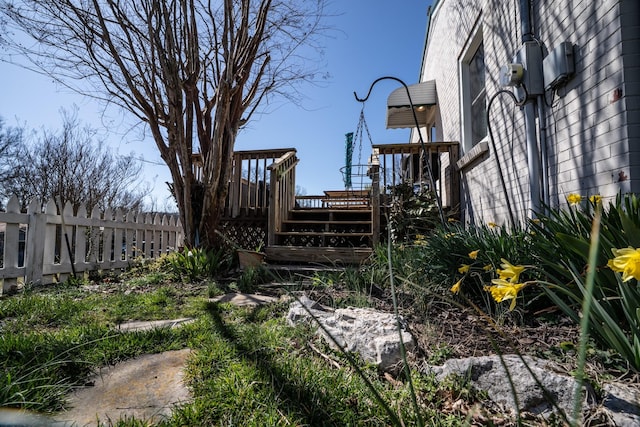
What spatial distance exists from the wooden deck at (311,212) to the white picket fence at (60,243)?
152 centimetres

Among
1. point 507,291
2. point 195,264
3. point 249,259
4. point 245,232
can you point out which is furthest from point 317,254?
point 507,291

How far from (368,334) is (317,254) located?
288cm

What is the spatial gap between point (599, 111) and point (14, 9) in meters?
6.53

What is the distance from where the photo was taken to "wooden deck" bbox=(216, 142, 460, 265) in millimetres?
4555

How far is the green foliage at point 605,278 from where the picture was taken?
1100 mm

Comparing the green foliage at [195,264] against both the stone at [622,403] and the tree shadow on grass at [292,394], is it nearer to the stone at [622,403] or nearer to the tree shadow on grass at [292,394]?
the tree shadow on grass at [292,394]

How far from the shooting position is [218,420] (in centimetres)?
110

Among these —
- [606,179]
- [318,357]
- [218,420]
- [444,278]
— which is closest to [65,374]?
[218,420]

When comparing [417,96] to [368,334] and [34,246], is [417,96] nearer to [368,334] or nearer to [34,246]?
[368,334]

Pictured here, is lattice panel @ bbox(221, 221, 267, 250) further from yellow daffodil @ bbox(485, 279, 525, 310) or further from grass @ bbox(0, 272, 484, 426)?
yellow daffodil @ bbox(485, 279, 525, 310)

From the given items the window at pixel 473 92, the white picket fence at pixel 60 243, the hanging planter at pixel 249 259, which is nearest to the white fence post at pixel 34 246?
the white picket fence at pixel 60 243

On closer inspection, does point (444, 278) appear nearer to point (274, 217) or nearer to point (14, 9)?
point (274, 217)

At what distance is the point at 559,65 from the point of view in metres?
2.28

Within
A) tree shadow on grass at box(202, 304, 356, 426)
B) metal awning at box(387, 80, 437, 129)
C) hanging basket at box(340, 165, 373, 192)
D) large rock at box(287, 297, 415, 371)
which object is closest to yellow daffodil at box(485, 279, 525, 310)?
large rock at box(287, 297, 415, 371)
